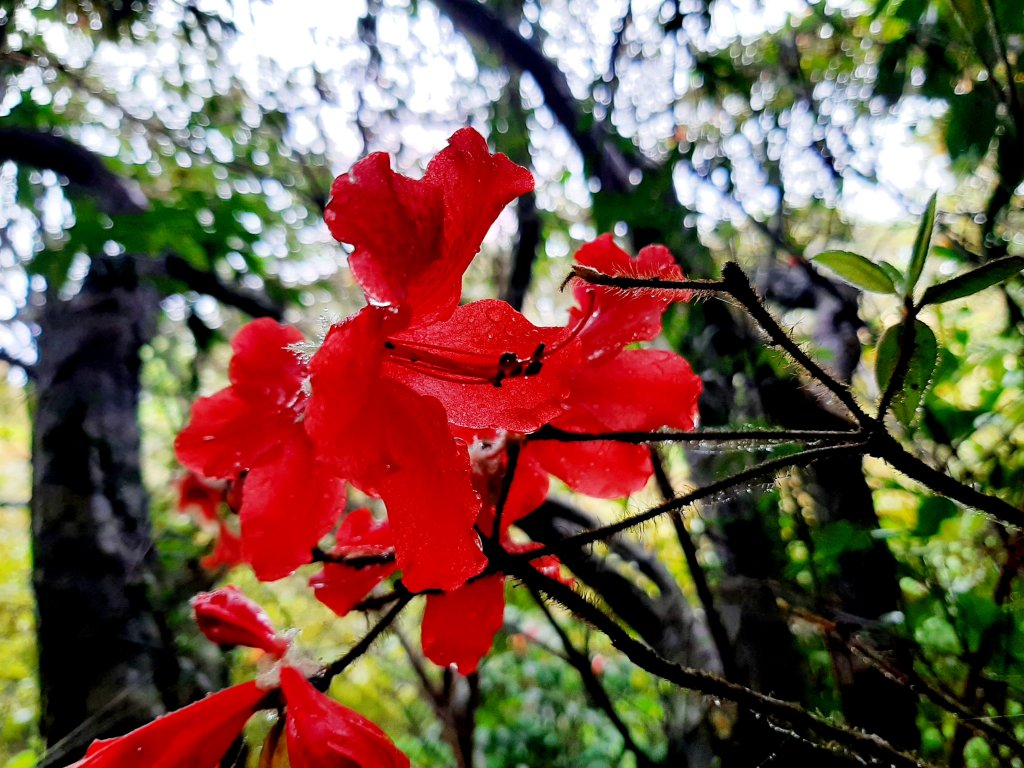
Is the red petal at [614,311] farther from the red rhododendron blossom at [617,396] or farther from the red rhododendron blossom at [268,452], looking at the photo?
the red rhododendron blossom at [268,452]

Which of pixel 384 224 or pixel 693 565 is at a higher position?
pixel 384 224

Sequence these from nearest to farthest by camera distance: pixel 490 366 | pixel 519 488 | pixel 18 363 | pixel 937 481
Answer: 1. pixel 937 481
2. pixel 490 366
3. pixel 519 488
4. pixel 18 363

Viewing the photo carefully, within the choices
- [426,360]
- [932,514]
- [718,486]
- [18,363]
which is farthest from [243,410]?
[18,363]

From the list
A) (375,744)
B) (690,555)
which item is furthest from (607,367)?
(375,744)

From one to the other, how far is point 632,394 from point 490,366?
19 centimetres

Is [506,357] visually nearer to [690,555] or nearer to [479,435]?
[479,435]

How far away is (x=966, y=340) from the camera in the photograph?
133 cm

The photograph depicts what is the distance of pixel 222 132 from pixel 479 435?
2280 millimetres

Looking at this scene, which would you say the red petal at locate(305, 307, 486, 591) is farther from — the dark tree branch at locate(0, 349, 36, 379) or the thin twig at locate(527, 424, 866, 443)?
Result: the dark tree branch at locate(0, 349, 36, 379)

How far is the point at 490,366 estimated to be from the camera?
1.99 feet

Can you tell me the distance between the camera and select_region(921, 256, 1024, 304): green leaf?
1.27 ft

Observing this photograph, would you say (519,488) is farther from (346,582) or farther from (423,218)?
(423,218)

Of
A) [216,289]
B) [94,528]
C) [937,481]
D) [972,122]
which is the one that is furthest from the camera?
[216,289]

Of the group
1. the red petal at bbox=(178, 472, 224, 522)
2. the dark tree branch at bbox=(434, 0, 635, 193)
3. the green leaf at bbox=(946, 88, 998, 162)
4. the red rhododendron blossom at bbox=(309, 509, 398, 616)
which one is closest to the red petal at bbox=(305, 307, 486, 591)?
the red rhododendron blossom at bbox=(309, 509, 398, 616)
